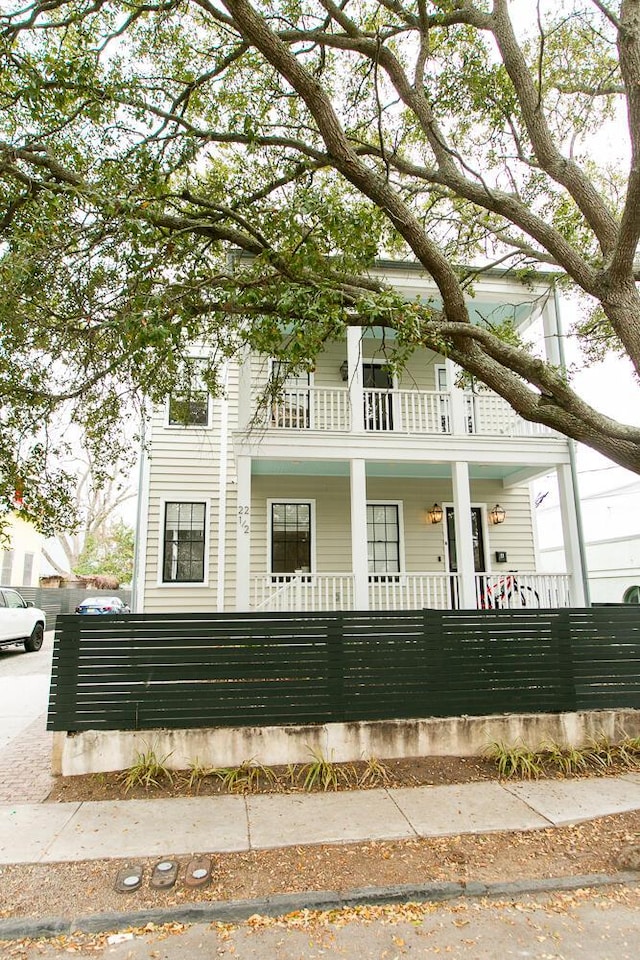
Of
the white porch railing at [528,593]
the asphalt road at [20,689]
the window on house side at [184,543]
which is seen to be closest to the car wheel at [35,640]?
the asphalt road at [20,689]

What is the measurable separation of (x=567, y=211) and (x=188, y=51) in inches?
211

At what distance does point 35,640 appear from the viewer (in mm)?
14477

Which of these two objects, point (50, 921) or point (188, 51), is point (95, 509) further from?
point (50, 921)

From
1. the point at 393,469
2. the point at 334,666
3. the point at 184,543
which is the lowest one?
the point at 334,666

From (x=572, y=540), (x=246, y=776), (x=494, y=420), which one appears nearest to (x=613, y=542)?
(x=572, y=540)

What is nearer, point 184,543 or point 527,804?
point 527,804

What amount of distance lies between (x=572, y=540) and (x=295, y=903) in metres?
8.03

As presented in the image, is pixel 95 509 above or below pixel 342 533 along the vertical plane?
above

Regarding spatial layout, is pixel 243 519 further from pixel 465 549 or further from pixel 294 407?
pixel 465 549

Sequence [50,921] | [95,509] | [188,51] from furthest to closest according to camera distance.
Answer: [95,509] < [188,51] < [50,921]

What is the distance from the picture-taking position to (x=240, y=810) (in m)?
4.28

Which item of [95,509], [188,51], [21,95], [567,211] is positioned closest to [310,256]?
[21,95]

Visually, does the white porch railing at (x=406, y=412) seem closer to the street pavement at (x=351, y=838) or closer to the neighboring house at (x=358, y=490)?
the neighboring house at (x=358, y=490)

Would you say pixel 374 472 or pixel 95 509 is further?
pixel 95 509
